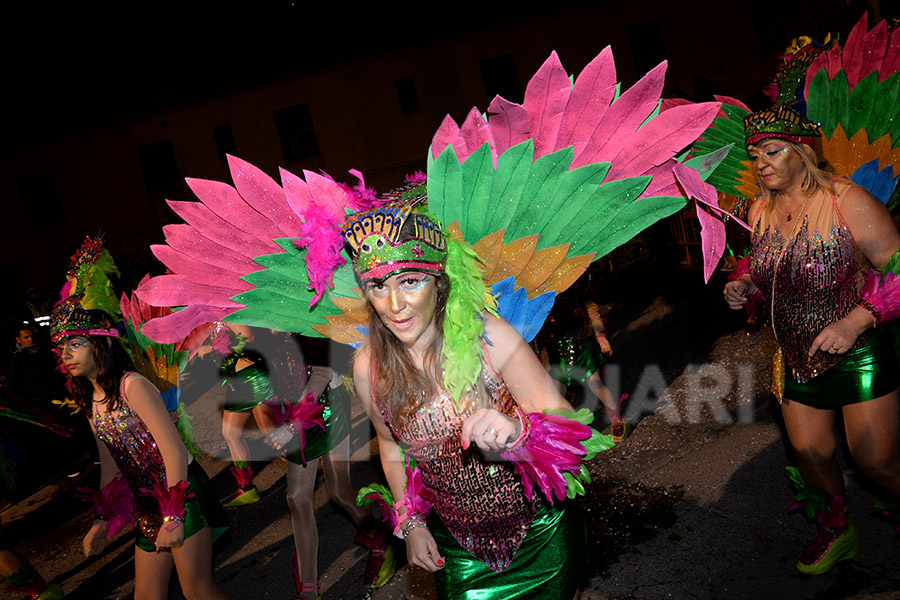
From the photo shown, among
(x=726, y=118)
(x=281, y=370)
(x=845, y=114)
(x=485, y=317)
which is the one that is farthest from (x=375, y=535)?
(x=845, y=114)

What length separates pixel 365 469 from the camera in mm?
6398

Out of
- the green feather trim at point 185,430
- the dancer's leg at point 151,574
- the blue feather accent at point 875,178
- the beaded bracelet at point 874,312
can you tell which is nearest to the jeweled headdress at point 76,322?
the green feather trim at point 185,430

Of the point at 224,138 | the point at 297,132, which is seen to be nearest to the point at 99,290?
the point at 297,132

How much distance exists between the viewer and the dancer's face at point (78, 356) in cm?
343

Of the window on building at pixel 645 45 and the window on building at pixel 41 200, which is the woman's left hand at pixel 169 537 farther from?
the window on building at pixel 41 200

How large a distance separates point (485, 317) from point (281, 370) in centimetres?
233

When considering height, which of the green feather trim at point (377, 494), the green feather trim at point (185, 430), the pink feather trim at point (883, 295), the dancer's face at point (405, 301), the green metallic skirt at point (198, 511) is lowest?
the green metallic skirt at point (198, 511)

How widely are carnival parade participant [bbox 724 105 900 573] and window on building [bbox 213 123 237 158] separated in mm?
22752

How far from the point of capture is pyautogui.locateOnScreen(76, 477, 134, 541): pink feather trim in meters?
3.57

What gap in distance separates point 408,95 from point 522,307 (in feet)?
71.6

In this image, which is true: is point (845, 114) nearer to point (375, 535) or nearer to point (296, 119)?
point (375, 535)

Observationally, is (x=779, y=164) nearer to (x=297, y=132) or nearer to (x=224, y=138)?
(x=297, y=132)

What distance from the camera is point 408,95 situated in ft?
75.8

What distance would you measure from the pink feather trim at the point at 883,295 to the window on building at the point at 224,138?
2317 cm
